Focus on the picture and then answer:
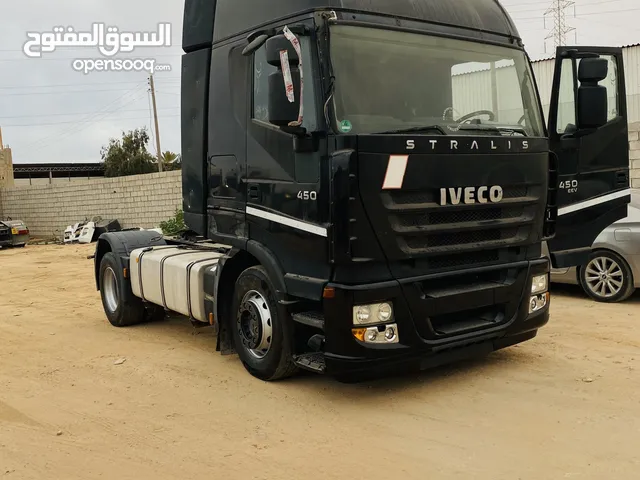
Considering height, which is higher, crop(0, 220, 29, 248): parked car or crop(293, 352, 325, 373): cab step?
crop(0, 220, 29, 248): parked car

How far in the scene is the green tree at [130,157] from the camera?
150 feet

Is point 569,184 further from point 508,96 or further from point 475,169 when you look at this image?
point 475,169

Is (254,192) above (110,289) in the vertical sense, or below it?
above

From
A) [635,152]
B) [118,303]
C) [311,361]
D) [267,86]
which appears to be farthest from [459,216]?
[635,152]

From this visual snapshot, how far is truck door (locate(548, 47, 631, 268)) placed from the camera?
5.80 metres

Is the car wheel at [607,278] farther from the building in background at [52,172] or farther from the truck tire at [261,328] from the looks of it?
the building in background at [52,172]

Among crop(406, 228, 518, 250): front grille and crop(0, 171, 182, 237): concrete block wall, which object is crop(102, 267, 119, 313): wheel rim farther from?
crop(0, 171, 182, 237): concrete block wall

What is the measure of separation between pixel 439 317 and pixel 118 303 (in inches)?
190

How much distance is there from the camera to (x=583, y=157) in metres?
6.12

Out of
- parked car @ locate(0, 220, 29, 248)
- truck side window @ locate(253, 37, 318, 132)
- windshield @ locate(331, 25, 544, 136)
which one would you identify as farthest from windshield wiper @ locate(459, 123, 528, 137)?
parked car @ locate(0, 220, 29, 248)

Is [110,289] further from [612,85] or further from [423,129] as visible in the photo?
[612,85]

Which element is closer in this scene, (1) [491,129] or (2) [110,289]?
(1) [491,129]

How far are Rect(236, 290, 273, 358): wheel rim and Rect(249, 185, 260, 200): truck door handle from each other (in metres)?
0.81

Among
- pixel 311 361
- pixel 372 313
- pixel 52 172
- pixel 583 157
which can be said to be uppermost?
pixel 52 172
